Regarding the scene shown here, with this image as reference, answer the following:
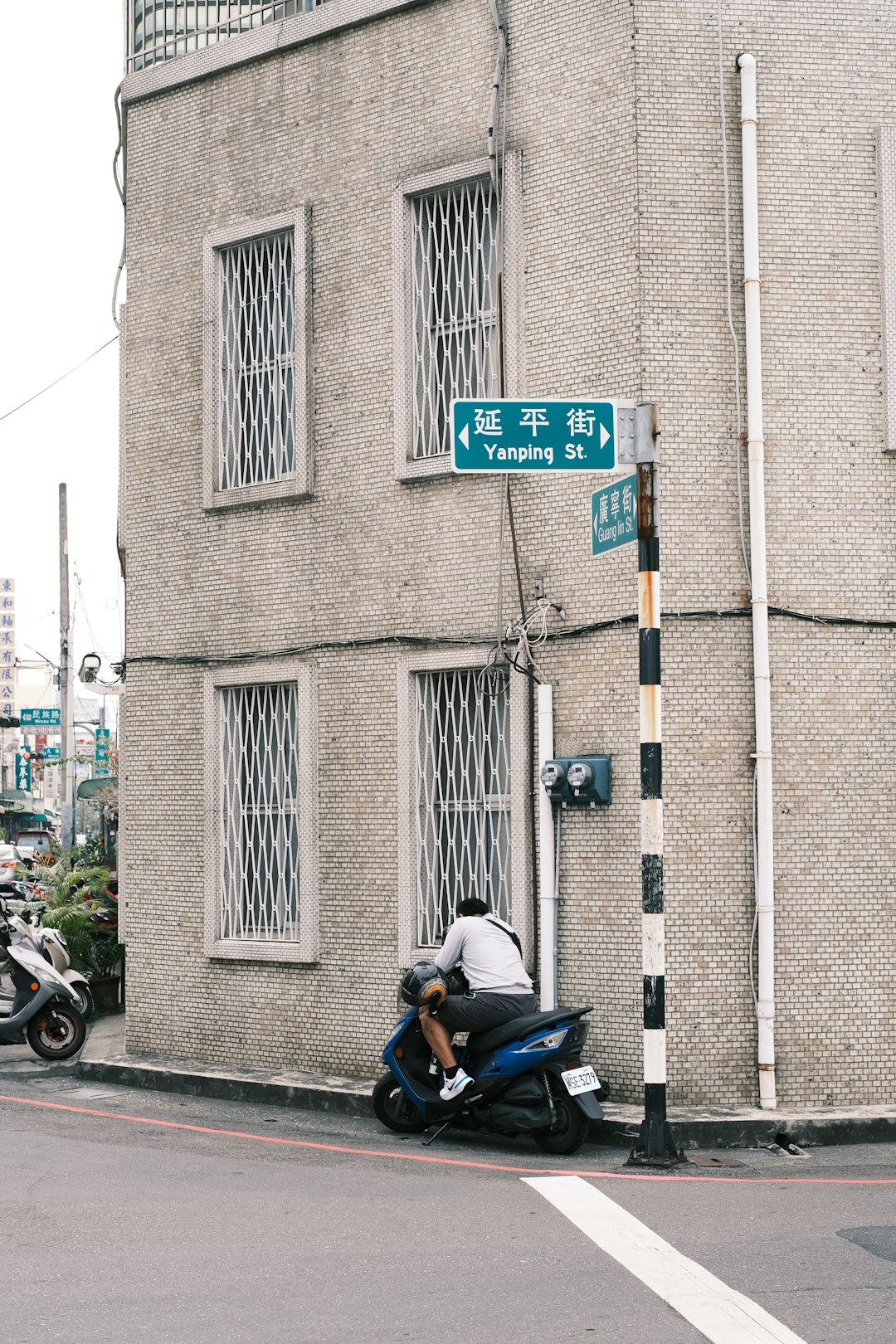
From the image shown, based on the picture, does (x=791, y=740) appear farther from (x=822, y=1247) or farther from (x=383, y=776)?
(x=822, y=1247)

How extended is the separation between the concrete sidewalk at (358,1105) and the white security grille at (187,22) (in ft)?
28.1

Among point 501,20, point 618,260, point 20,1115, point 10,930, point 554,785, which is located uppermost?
point 501,20

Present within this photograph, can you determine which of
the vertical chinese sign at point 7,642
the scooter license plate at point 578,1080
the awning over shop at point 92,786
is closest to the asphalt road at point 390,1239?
the scooter license plate at point 578,1080

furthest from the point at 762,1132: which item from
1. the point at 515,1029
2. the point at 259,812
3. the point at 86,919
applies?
the point at 86,919

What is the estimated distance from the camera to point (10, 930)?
14602mm

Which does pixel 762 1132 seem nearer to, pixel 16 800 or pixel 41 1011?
pixel 41 1011

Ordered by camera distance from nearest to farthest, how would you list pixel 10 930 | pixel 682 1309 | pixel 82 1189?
pixel 682 1309 < pixel 82 1189 < pixel 10 930

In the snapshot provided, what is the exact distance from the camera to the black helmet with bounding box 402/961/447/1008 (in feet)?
33.2

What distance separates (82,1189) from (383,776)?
4.39 metres

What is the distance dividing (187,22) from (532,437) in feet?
23.4

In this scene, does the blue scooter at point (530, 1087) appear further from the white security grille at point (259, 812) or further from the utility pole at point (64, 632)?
the utility pole at point (64, 632)

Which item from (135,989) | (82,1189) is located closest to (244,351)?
(135,989)

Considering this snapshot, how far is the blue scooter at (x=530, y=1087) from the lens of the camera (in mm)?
9656

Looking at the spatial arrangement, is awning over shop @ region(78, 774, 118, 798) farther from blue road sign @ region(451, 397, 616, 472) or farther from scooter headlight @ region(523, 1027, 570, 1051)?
blue road sign @ region(451, 397, 616, 472)
